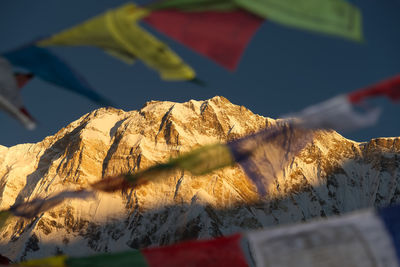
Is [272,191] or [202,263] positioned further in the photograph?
[272,191]

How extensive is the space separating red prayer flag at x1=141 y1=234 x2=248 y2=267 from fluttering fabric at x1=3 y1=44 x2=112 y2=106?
2159 millimetres

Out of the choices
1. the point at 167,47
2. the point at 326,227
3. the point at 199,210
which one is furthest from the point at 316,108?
the point at 199,210

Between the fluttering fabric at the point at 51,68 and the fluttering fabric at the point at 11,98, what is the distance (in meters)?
0.14

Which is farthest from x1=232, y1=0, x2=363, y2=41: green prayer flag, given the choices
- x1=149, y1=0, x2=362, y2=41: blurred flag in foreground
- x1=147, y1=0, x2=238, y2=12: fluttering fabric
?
x1=147, y1=0, x2=238, y2=12: fluttering fabric

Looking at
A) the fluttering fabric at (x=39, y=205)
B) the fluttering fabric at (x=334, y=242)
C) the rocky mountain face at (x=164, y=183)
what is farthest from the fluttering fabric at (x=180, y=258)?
the rocky mountain face at (x=164, y=183)

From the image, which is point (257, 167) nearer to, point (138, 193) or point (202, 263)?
point (202, 263)

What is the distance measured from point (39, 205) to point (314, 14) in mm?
4567

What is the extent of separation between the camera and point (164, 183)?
319ft

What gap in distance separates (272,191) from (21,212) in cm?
9945

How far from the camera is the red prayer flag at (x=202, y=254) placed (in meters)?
4.92

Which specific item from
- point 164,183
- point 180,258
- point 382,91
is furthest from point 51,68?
point 164,183

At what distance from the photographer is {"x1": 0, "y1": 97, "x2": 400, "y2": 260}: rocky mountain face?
89.1 metres

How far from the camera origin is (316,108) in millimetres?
4566

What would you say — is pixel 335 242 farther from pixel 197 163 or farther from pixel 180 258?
pixel 197 163
